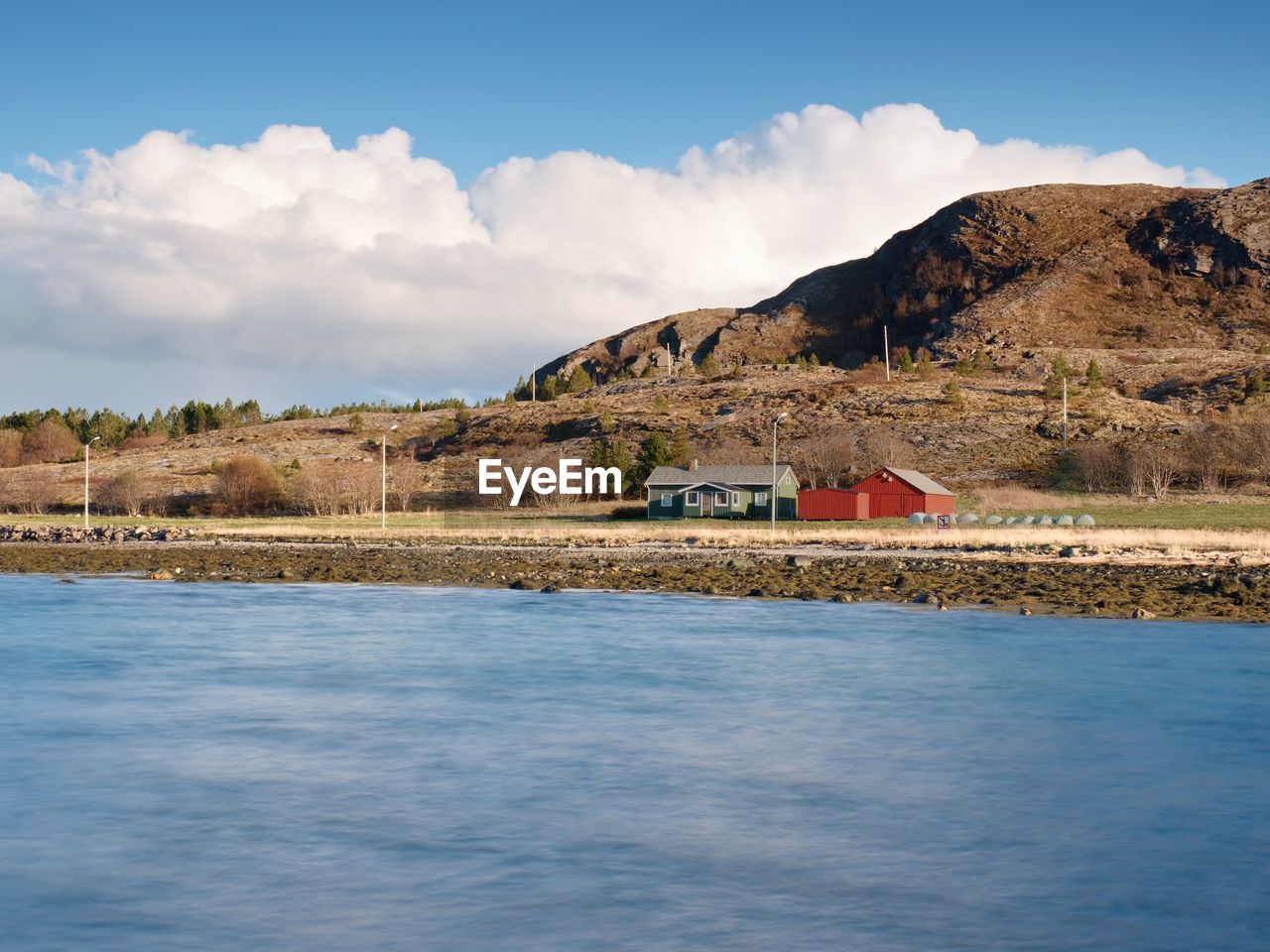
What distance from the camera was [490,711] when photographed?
20156 millimetres

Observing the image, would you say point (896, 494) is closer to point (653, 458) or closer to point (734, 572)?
point (653, 458)

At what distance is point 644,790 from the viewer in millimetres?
14734

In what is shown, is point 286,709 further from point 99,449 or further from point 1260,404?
point 99,449

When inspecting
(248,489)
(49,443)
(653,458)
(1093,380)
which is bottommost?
(248,489)

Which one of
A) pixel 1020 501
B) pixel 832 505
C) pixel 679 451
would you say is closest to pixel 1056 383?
pixel 679 451

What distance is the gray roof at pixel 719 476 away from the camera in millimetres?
80500

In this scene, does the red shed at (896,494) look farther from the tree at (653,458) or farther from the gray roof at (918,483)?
the tree at (653,458)

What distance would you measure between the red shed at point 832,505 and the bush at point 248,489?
46668 millimetres

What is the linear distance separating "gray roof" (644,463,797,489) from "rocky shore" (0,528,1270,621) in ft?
79.5

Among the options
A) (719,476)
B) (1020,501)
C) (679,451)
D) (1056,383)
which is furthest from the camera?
(1056,383)

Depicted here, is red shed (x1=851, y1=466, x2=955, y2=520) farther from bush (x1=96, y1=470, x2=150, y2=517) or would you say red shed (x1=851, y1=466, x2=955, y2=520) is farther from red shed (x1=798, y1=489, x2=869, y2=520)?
bush (x1=96, y1=470, x2=150, y2=517)

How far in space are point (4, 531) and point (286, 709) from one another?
65833mm

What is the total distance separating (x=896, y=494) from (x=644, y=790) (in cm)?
6549

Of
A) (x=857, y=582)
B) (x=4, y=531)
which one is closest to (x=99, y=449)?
(x=4, y=531)
